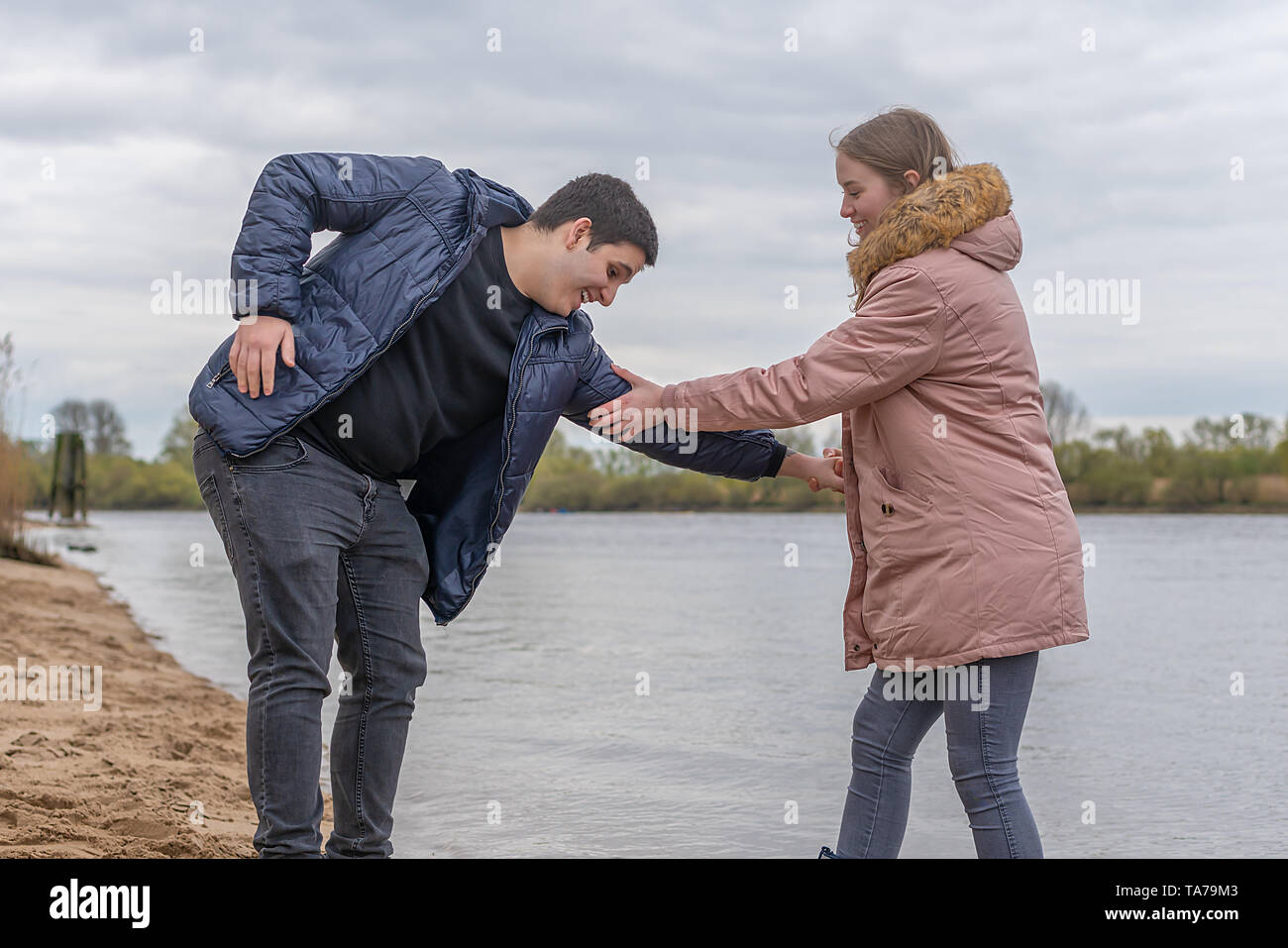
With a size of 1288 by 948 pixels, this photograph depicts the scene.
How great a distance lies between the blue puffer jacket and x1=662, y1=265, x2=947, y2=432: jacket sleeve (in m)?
0.49

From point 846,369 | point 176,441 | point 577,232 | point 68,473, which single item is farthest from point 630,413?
point 176,441

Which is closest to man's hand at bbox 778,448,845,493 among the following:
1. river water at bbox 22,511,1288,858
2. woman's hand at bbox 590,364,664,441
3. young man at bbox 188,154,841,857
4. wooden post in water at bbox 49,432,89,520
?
woman's hand at bbox 590,364,664,441

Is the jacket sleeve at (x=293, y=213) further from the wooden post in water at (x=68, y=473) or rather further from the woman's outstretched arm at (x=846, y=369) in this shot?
the wooden post in water at (x=68, y=473)

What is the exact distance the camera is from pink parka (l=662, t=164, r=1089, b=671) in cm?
266

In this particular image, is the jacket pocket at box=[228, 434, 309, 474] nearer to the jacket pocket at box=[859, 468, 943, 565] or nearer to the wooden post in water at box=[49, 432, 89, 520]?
the jacket pocket at box=[859, 468, 943, 565]

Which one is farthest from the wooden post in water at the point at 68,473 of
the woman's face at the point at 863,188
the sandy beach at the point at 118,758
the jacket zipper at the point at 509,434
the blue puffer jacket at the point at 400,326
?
the woman's face at the point at 863,188

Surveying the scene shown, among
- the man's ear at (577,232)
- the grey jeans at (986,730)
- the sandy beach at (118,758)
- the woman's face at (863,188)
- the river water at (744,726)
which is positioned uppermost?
the woman's face at (863,188)

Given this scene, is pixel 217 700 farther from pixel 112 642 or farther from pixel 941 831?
pixel 941 831

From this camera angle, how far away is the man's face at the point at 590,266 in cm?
298

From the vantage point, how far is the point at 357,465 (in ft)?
9.75

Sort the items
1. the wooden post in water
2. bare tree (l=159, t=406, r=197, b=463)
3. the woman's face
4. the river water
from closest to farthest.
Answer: the woman's face → the river water → the wooden post in water → bare tree (l=159, t=406, r=197, b=463)

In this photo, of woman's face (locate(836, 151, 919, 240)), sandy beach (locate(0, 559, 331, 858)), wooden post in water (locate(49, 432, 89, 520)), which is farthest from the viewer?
wooden post in water (locate(49, 432, 89, 520))

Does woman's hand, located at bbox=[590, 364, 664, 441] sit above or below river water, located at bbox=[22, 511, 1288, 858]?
above

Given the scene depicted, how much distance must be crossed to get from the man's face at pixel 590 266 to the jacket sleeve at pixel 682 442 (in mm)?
248
